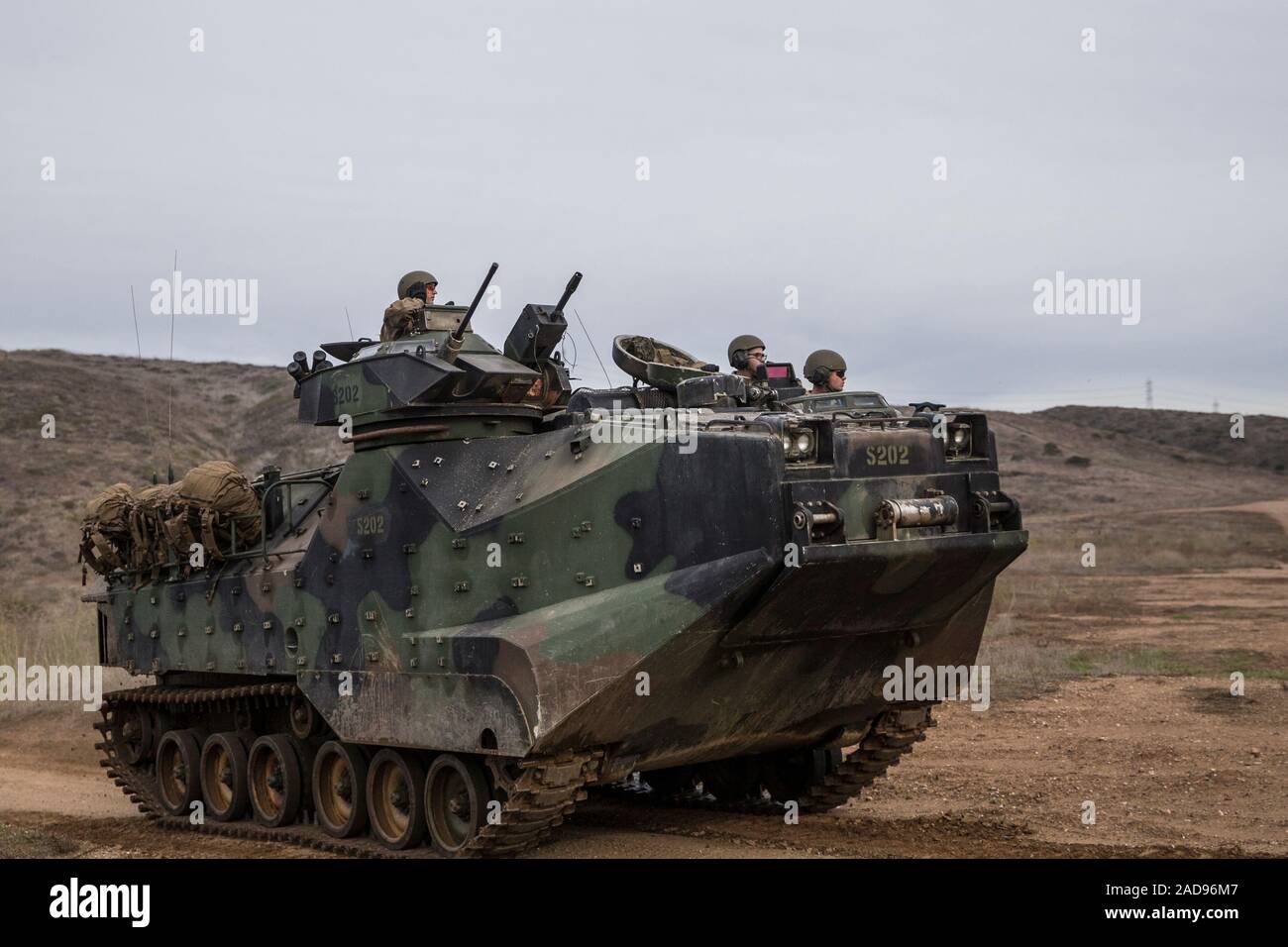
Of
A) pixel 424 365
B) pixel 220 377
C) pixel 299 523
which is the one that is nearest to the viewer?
pixel 424 365

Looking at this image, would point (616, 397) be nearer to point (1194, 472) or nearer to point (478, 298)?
point (478, 298)

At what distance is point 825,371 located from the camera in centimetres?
1309

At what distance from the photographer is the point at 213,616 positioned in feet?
43.3

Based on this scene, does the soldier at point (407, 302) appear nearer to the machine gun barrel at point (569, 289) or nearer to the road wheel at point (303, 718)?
the machine gun barrel at point (569, 289)

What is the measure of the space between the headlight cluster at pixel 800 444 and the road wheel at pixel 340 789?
431cm

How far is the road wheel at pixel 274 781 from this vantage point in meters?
12.4

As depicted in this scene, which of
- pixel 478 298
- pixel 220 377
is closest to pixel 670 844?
pixel 478 298

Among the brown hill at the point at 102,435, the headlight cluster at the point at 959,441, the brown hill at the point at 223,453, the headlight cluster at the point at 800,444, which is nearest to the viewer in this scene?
the headlight cluster at the point at 800,444

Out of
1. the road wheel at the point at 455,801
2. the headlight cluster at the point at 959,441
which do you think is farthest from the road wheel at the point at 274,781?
the headlight cluster at the point at 959,441

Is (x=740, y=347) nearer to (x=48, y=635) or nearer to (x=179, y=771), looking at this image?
(x=179, y=771)

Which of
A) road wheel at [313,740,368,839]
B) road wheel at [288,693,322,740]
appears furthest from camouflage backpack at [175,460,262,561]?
road wheel at [313,740,368,839]

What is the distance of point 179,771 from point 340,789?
2719 millimetres

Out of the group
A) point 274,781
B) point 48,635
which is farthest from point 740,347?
point 48,635

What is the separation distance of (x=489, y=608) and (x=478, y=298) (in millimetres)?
2270
